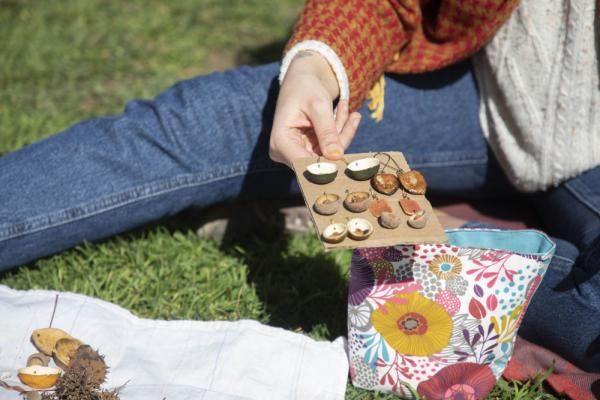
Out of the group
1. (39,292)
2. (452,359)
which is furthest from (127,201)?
(452,359)

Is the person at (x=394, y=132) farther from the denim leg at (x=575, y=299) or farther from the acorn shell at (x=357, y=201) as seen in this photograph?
the acorn shell at (x=357, y=201)

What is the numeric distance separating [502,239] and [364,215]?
282 mm

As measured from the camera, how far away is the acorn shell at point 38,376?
3.66ft

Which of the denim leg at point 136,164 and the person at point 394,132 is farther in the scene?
the denim leg at point 136,164

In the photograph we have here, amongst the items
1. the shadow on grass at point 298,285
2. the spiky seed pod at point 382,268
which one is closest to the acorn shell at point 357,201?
the spiky seed pod at point 382,268

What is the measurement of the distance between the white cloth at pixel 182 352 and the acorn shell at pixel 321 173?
1.12 ft

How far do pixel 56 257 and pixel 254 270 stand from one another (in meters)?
0.42

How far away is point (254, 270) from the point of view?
1.53 metres

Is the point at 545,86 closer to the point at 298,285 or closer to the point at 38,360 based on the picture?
the point at 298,285

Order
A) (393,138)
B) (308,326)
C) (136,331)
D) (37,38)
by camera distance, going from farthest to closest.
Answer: (37,38)
(393,138)
(308,326)
(136,331)

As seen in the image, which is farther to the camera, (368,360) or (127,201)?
(127,201)

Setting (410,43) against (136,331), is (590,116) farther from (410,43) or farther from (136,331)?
(136,331)

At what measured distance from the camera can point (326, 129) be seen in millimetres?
1101

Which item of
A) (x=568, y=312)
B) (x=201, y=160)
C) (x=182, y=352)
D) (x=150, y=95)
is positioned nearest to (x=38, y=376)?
(x=182, y=352)
